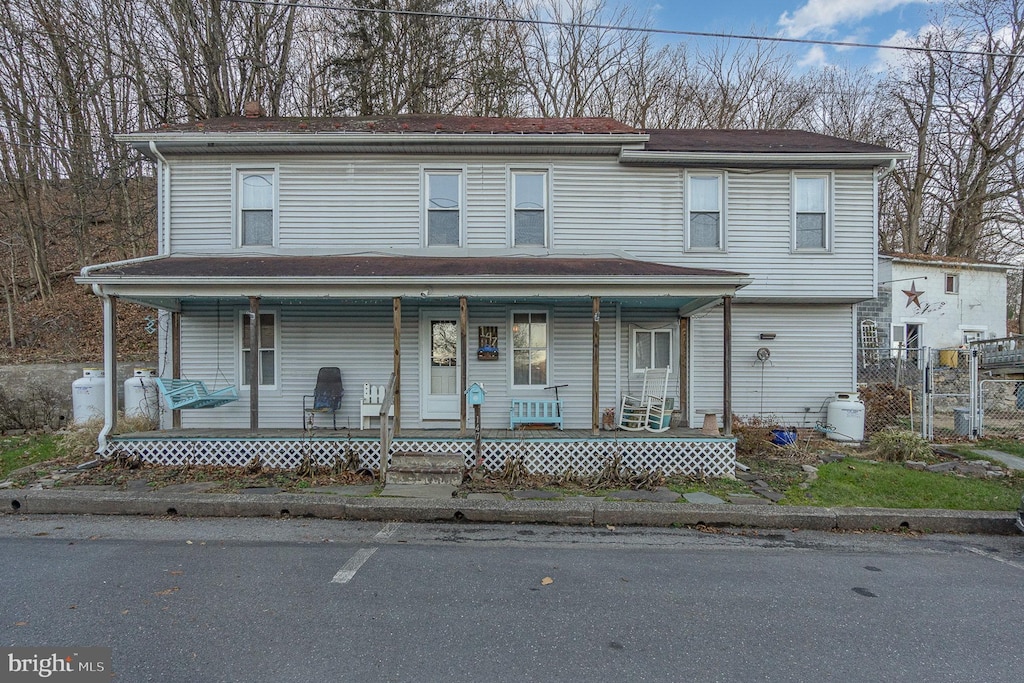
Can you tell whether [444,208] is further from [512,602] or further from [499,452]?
[512,602]

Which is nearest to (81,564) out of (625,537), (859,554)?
(625,537)

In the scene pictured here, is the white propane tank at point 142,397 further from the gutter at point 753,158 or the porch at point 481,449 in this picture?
the gutter at point 753,158

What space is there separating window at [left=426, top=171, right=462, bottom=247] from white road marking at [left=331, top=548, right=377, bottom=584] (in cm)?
599

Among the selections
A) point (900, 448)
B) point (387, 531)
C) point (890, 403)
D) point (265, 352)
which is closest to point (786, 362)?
point (900, 448)

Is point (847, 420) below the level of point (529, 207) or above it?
below

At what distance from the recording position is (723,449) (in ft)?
23.4

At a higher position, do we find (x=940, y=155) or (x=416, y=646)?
(x=940, y=155)

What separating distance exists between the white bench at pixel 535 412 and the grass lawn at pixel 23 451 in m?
7.13

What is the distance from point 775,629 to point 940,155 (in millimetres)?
27769

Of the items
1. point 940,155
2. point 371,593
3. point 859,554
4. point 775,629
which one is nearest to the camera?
point 775,629

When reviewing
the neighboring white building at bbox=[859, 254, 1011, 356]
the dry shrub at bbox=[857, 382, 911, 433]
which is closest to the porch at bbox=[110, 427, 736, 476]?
the dry shrub at bbox=[857, 382, 911, 433]

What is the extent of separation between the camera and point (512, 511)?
18.1 ft

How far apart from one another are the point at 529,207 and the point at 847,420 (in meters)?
7.10

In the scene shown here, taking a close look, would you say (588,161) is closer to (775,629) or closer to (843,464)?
(843,464)
